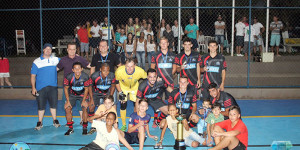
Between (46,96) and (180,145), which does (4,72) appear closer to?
(46,96)

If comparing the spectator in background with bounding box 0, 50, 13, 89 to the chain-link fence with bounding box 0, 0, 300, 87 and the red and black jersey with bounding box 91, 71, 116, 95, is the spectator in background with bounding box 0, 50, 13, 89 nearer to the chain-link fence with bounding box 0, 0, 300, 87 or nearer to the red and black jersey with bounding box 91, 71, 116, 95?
Answer: the chain-link fence with bounding box 0, 0, 300, 87

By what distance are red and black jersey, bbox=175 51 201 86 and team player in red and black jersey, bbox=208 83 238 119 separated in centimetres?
122

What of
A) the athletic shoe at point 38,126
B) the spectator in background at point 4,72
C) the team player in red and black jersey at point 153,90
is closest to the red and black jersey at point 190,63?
the team player in red and black jersey at point 153,90

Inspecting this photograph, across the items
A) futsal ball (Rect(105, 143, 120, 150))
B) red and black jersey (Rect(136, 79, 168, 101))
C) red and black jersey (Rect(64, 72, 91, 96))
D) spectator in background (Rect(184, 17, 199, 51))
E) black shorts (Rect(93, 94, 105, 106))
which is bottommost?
futsal ball (Rect(105, 143, 120, 150))

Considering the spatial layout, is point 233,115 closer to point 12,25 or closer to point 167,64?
point 167,64

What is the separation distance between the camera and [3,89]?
11719mm

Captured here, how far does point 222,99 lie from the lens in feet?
24.3

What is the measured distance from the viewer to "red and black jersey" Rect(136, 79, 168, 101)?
7617 mm

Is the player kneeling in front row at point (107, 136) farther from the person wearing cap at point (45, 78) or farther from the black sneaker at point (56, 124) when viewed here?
the person wearing cap at point (45, 78)

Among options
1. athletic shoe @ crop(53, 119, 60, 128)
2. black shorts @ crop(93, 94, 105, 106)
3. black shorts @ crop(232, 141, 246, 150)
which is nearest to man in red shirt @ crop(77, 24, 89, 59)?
athletic shoe @ crop(53, 119, 60, 128)

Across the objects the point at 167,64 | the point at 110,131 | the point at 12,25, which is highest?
the point at 12,25

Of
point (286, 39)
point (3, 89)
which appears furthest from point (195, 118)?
point (286, 39)

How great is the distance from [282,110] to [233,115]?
15.6 feet

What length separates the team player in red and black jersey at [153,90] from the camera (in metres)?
7.53
